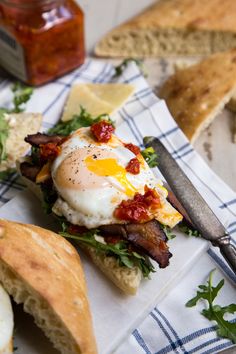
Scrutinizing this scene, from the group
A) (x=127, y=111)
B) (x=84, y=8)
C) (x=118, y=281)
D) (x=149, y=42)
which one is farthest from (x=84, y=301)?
(x=84, y=8)

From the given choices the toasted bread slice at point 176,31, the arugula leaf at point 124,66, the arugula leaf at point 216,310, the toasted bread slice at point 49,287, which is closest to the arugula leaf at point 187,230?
the arugula leaf at point 216,310

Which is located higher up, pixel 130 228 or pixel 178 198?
pixel 130 228

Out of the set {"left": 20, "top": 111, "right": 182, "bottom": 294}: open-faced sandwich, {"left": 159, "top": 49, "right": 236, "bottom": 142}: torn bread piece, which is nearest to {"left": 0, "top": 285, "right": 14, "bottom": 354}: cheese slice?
{"left": 20, "top": 111, "right": 182, "bottom": 294}: open-faced sandwich

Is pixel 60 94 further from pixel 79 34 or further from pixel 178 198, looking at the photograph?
pixel 178 198

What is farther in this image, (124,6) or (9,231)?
(124,6)

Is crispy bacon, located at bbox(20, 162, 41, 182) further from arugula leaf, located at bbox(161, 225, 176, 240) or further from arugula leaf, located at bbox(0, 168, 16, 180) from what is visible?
arugula leaf, located at bbox(161, 225, 176, 240)

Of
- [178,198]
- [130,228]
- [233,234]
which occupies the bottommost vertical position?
[233,234]
